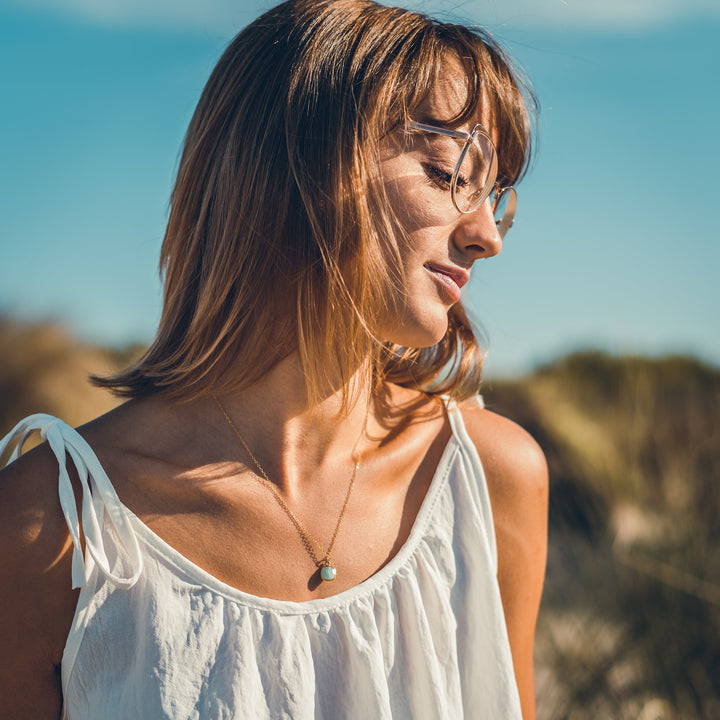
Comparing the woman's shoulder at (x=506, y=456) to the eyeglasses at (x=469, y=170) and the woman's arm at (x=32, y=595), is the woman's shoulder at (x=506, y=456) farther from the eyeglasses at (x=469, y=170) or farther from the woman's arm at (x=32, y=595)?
the woman's arm at (x=32, y=595)

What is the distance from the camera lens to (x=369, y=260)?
4.51 feet

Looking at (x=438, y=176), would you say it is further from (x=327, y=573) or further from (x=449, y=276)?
(x=327, y=573)

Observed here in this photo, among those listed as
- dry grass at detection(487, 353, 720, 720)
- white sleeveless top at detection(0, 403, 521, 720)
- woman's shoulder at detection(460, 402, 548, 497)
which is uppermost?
woman's shoulder at detection(460, 402, 548, 497)

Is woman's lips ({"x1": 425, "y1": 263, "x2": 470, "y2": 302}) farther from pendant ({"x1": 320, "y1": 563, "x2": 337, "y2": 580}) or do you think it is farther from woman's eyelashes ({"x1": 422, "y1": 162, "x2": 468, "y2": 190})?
pendant ({"x1": 320, "y1": 563, "x2": 337, "y2": 580})

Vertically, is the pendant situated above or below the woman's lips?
below

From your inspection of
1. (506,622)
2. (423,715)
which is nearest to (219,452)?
(423,715)

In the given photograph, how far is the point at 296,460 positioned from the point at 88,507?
418mm

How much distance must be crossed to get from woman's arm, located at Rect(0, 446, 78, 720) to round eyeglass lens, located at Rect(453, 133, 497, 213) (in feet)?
3.05

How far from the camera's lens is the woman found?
1225 millimetres

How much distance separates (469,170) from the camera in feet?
4.74

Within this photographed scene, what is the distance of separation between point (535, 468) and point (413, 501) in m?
0.31

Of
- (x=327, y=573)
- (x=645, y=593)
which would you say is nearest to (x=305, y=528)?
(x=327, y=573)

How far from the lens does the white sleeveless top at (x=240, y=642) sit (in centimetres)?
121

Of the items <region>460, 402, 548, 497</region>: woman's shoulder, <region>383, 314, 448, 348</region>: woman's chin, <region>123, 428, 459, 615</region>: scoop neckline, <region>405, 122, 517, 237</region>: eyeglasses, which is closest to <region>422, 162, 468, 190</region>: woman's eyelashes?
<region>405, 122, 517, 237</region>: eyeglasses
